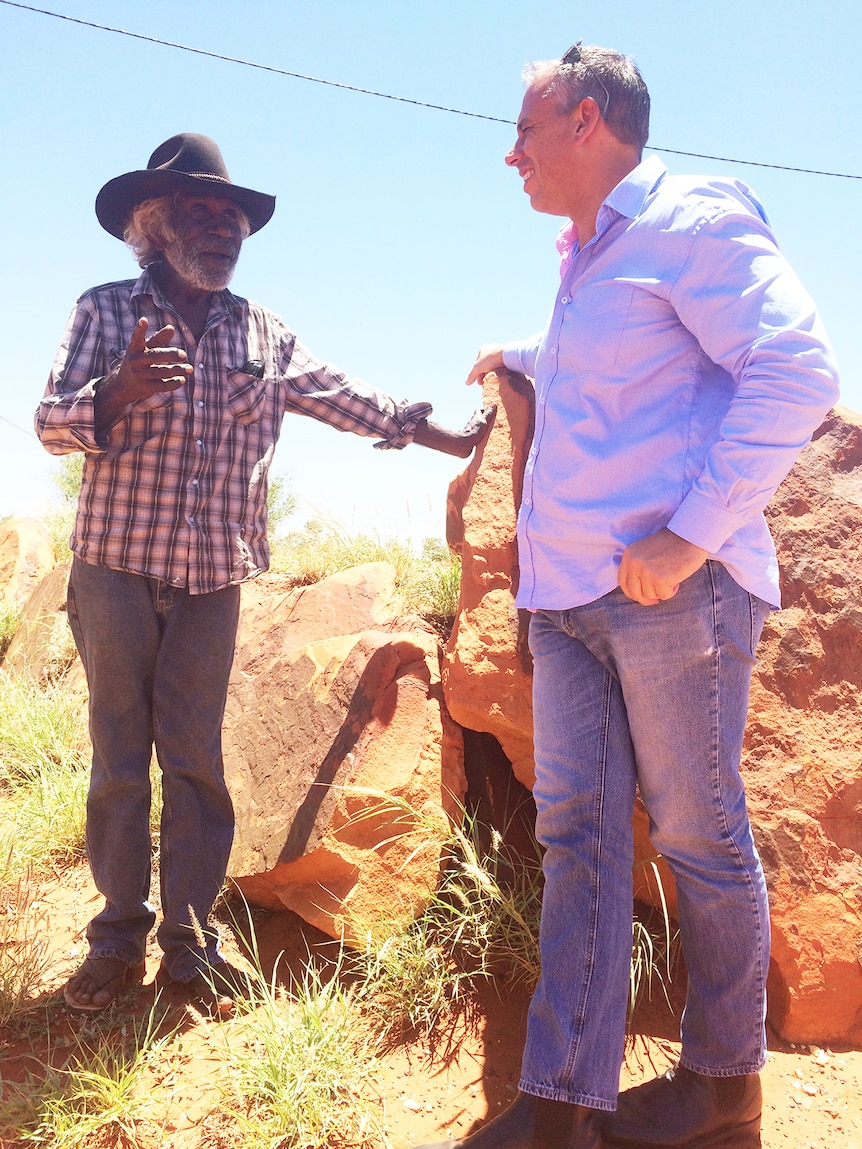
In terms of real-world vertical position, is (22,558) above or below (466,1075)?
above

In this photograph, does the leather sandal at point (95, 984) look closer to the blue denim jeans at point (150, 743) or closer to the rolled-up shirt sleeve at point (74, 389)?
the blue denim jeans at point (150, 743)

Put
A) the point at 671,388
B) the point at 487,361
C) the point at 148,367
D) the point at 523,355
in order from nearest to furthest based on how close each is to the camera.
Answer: the point at 671,388, the point at 148,367, the point at 523,355, the point at 487,361

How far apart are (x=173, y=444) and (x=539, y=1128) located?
191 centimetres

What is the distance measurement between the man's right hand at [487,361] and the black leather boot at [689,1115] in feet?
6.57

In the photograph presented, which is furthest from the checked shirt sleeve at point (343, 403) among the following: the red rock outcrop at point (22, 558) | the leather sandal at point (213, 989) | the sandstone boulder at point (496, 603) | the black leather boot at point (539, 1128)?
the red rock outcrop at point (22, 558)

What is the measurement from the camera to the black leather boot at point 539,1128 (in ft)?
5.59

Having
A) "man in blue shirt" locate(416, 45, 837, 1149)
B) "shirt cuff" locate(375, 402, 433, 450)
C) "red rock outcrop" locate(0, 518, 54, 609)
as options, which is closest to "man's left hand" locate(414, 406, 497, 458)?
"shirt cuff" locate(375, 402, 433, 450)

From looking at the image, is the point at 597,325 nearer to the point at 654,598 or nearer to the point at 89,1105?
the point at 654,598

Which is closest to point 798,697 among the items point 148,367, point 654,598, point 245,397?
point 654,598

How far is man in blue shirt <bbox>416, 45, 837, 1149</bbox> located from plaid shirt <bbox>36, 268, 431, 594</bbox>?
112 cm

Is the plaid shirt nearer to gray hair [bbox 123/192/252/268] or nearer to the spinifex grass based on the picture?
gray hair [bbox 123/192/252/268]

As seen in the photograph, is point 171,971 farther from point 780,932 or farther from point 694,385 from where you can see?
point 694,385

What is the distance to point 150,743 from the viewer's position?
271 centimetres

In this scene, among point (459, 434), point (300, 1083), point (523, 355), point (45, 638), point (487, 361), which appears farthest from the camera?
point (45, 638)
